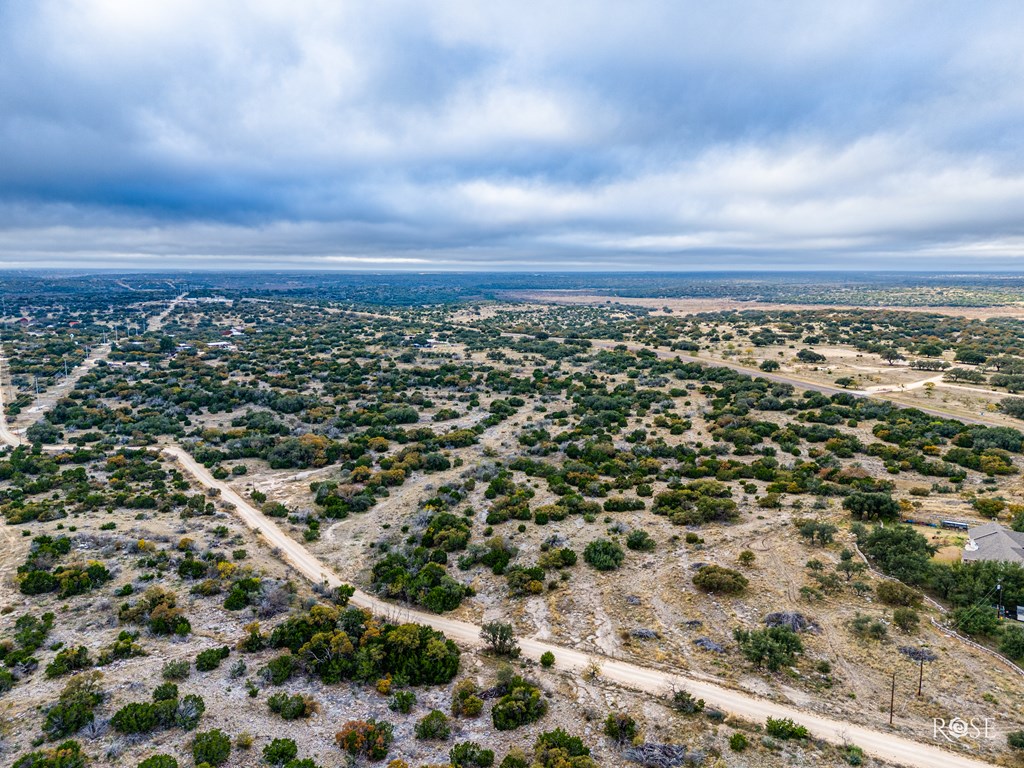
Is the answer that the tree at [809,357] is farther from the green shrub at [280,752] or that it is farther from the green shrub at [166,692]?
the green shrub at [166,692]

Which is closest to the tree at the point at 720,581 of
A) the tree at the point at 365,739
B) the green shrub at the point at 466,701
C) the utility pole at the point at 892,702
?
the utility pole at the point at 892,702

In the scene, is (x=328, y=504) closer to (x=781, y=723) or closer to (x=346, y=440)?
(x=346, y=440)

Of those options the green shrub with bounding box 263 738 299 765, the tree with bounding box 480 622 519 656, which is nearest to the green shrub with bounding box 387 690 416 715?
the green shrub with bounding box 263 738 299 765

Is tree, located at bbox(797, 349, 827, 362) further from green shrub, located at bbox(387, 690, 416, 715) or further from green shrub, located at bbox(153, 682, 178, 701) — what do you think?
green shrub, located at bbox(153, 682, 178, 701)

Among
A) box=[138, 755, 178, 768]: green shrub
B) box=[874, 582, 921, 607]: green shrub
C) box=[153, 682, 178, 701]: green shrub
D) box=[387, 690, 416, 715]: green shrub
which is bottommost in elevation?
box=[387, 690, 416, 715]: green shrub

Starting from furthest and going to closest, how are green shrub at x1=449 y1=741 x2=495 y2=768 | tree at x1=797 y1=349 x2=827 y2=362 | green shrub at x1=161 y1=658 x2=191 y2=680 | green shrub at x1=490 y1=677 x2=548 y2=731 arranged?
tree at x1=797 y1=349 x2=827 y2=362, green shrub at x1=161 y1=658 x2=191 y2=680, green shrub at x1=490 y1=677 x2=548 y2=731, green shrub at x1=449 y1=741 x2=495 y2=768

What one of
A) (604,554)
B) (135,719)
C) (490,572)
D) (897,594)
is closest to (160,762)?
(135,719)
